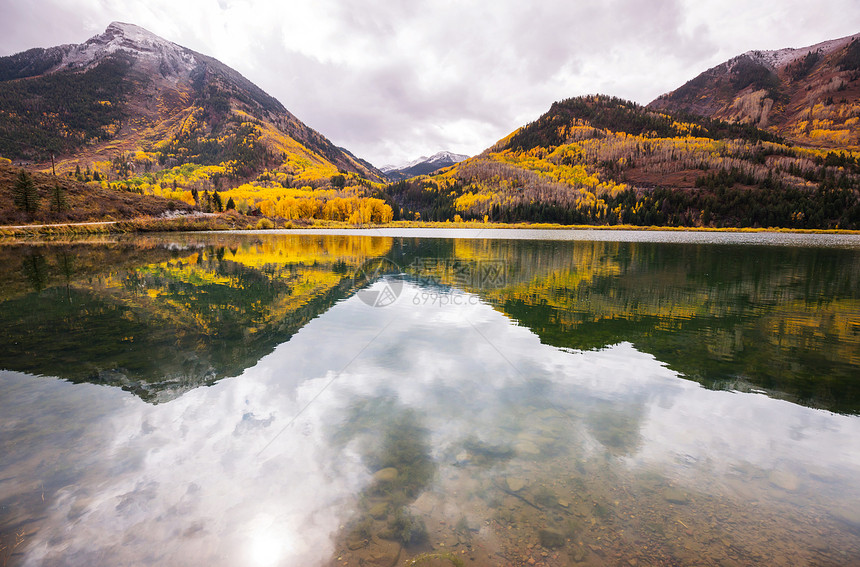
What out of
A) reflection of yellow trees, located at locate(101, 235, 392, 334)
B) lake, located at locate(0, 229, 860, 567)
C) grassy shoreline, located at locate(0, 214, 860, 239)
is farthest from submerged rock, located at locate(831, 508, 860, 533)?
grassy shoreline, located at locate(0, 214, 860, 239)

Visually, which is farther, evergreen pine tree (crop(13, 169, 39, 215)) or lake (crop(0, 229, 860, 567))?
evergreen pine tree (crop(13, 169, 39, 215))

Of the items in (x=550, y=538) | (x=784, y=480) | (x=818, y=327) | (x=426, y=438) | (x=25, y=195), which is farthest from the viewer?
(x=25, y=195)

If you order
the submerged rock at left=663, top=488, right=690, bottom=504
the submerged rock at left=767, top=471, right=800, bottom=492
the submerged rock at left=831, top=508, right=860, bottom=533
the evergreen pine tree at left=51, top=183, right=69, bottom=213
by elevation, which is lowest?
the submerged rock at left=767, top=471, right=800, bottom=492

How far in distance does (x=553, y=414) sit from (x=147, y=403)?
30.6 feet

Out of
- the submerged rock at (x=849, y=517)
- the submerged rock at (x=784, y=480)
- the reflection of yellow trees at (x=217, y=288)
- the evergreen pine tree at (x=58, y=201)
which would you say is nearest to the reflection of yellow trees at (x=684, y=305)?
the submerged rock at (x=784, y=480)

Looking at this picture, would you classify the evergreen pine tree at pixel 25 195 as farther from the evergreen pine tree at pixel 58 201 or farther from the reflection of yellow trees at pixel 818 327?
the reflection of yellow trees at pixel 818 327

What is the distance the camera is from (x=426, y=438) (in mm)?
7320

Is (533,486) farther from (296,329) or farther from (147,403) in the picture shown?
(296,329)

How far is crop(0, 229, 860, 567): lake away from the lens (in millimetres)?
4793

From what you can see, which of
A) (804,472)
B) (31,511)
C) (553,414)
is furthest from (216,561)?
(804,472)

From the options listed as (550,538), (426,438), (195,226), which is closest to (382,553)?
(550,538)

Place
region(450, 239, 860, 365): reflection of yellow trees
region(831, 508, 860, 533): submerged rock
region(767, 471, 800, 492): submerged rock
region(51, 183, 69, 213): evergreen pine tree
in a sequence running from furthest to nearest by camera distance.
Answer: region(51, 183, 69, 213): evergreen pine tree, region(450, 239, 860, 365): reflection of yellow trees, region(767, 471, 800, 492): submerged rock, region(831, 508, 860, 533): submerged rock

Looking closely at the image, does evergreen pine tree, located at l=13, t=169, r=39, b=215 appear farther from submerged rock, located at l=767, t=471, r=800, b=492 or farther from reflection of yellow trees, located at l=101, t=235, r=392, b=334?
submerged rock, located at l=767, t=471, r=800, b=492

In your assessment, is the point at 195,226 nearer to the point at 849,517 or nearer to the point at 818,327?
the point at 818,327
